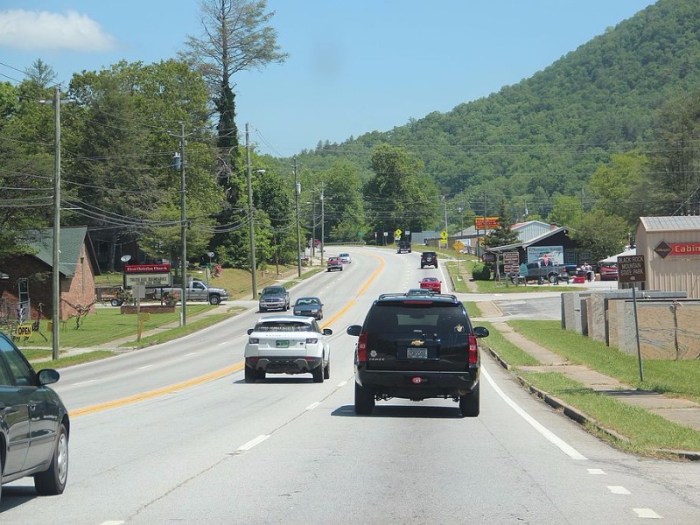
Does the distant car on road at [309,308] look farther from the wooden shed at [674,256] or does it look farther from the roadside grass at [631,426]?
the roadside grass at [631,426]

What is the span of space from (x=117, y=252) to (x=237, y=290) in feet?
62.9

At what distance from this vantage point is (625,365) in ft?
106

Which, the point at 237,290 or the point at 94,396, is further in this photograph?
the point at 237,290

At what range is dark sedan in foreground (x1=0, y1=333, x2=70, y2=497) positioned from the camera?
28.1ft

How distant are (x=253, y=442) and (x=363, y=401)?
13.6ft

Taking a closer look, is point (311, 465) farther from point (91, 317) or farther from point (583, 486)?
point (91, 317)

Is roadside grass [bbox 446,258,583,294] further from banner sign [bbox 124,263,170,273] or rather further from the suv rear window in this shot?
the suv rear window

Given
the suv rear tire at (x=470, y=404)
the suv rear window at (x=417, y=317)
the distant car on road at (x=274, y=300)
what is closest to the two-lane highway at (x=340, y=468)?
the suv rear tire at (x=470, y=404)

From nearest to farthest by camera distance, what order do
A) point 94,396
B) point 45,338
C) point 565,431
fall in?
point 565,431 < point 94,396 < point 45,338

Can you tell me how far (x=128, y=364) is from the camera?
40469mm

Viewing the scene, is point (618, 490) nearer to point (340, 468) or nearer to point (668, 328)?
point (340, 468)

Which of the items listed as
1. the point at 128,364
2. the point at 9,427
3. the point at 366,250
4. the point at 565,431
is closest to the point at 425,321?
the point at 565,431

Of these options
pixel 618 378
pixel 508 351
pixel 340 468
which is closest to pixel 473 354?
pixel 340 468

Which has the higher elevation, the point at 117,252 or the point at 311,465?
the point at 117,252
